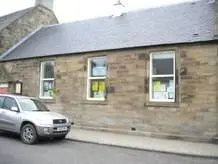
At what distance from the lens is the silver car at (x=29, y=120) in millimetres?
10500

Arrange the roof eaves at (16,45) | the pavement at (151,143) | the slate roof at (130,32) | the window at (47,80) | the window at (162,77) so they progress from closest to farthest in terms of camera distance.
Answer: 1. the pavement at (151,143)
2. the window at (162,77)
3. the slate roof at (130,32)
4. the window at (47,80)
5. the roof eaves at (16,45)

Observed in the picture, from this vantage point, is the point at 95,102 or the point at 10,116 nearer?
the point at 10,116

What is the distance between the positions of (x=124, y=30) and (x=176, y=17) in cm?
278

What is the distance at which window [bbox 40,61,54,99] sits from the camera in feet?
56.2

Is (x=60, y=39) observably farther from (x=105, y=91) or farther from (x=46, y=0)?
(x=46, y=0)

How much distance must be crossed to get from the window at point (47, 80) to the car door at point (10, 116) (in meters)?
5.29

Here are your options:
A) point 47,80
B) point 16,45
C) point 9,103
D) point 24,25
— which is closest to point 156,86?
point 9,103

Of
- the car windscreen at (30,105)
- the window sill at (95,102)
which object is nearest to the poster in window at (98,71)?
the window sill at (95,102)

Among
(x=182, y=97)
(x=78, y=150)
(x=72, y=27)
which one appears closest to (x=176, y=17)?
(x=182, y=97)

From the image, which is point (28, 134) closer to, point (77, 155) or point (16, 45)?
point (77, 155)

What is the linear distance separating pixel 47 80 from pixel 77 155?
9063 millimetres

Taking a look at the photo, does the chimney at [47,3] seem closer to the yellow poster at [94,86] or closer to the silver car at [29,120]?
the yellow poster at [94,86]

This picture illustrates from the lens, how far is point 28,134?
1067 centimetres

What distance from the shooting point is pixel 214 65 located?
12.0 m
